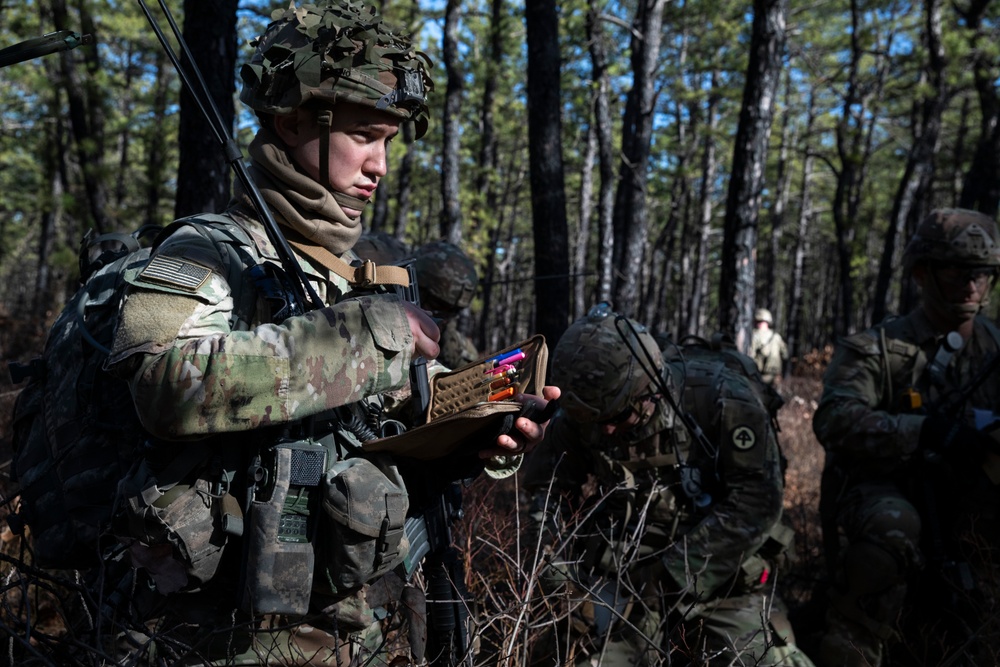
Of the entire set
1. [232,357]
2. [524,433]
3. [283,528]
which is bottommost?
[283,528]

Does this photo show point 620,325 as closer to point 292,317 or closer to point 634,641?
point 634,641

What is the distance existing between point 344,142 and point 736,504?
8.38ft

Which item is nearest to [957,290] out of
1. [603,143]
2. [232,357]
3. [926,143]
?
[232,357]

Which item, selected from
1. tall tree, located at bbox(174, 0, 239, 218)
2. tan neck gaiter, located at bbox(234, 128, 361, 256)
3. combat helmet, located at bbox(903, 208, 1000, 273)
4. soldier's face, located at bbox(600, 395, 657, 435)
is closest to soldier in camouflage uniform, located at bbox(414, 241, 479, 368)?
tall tree, located at bbox(174, 0, 239, 218)

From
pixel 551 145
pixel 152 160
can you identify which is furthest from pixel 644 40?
pixel 152 160

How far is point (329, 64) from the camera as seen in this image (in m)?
1.96

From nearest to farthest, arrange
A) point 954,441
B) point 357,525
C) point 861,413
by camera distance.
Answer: point 357,525, point 954,441, point 861,413

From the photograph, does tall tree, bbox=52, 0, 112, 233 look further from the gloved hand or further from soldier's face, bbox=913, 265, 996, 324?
the gloved hand

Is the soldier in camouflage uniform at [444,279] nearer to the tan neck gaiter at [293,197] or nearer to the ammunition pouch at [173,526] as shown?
the tan neck gaiter at [293,197]

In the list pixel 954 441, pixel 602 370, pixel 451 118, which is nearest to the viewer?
pixel 602 370

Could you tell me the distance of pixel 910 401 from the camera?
431cm

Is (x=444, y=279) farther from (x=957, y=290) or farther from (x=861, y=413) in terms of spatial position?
(x=957, y=290)

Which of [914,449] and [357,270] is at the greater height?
[357,270]

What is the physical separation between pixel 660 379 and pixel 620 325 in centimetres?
32
